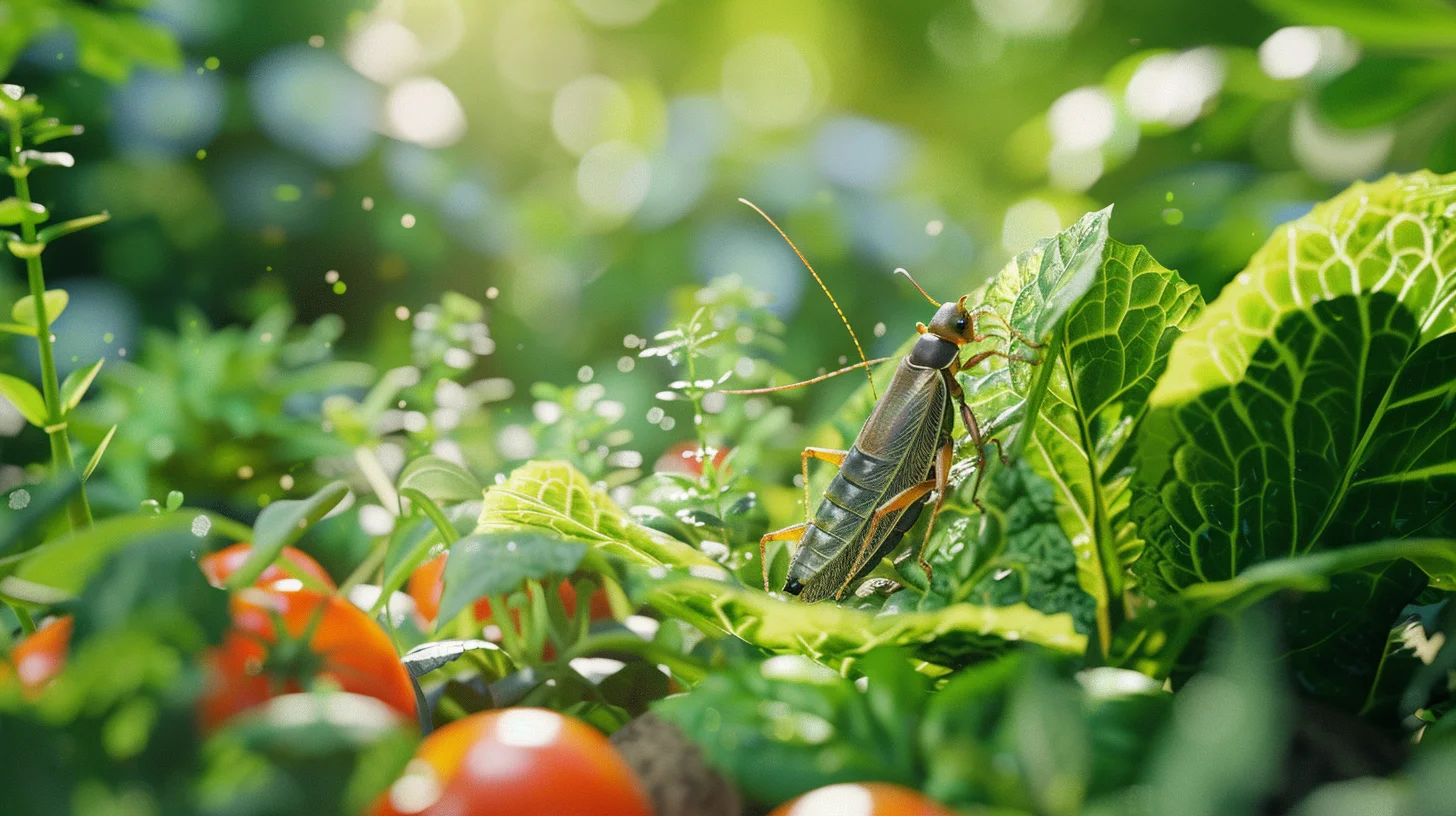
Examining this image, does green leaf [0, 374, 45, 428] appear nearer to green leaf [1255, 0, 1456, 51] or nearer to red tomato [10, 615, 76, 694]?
red tomato [10, 615, 76, 694]

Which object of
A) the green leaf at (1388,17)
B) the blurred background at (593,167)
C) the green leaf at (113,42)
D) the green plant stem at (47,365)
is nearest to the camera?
the green plant stem at (47,365)

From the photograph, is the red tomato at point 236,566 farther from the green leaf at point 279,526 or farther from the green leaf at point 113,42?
the green leaf at point 113,42

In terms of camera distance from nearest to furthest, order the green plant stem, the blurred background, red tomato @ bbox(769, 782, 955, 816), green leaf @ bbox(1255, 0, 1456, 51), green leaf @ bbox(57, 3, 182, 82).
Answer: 1. red tomato @ bbox(769, 782, 955, 816)
2. the green plant stem
3. green leaf @ bbox(1255, 0, 1456, 51)
4. green leaf @ bbox(57, 3, 182, 82)
5. the blurred background

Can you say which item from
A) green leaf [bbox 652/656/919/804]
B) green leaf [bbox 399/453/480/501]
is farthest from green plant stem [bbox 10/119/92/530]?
green leaf [bbox 652/656/919/804]

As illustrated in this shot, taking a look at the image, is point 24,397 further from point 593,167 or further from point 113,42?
point 593,167

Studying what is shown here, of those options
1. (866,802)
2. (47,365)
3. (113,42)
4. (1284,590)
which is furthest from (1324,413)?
(113,42)

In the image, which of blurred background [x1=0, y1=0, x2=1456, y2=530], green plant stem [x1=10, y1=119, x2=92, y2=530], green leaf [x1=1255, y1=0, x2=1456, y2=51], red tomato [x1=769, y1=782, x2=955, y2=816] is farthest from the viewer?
blurred background [x1=0, y1=0, x2=1456, y2=530]

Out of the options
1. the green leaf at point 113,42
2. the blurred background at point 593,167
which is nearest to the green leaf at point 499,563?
the blurred background at point 593,167
